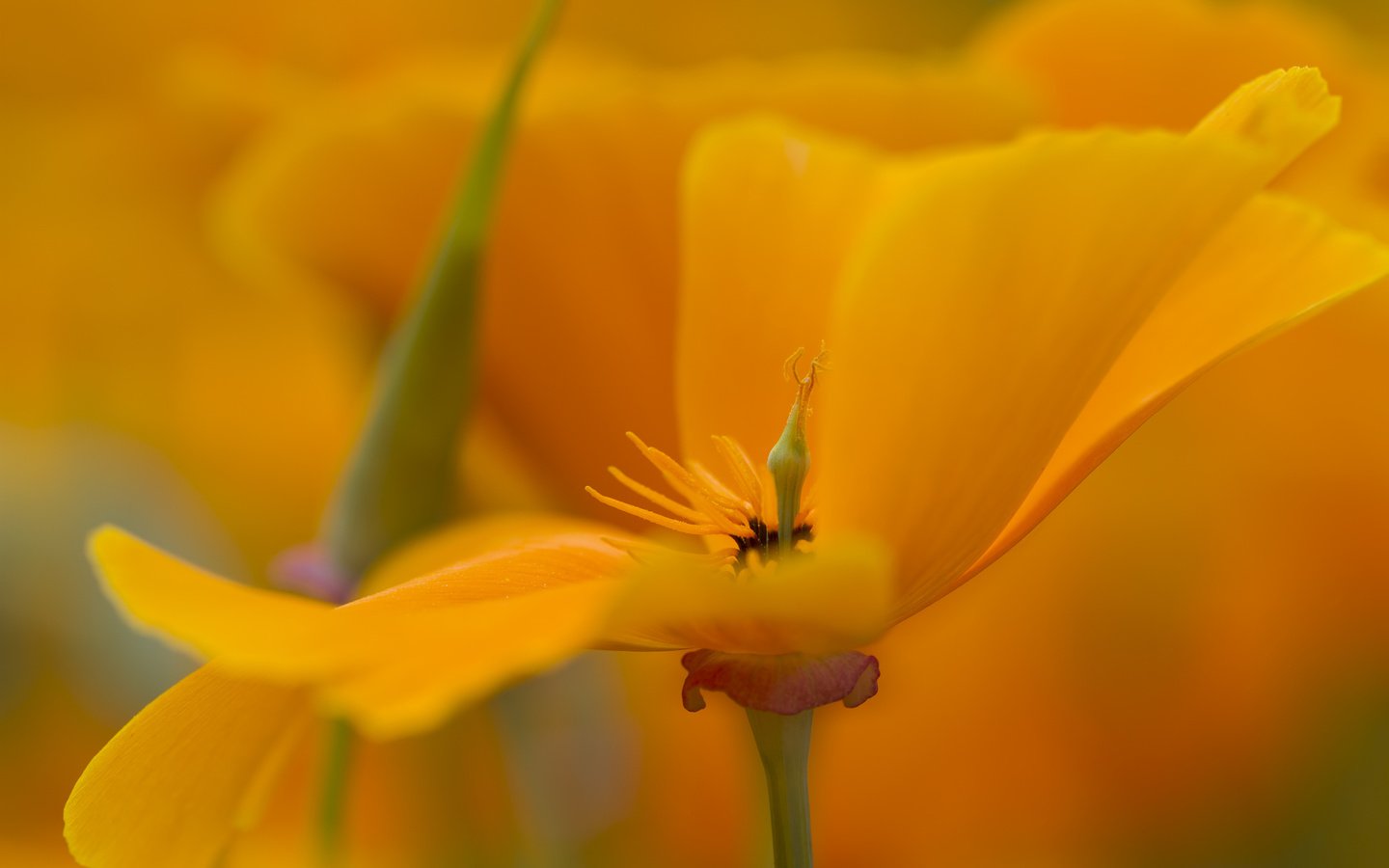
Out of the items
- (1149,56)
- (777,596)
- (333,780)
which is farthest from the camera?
(1149,56)

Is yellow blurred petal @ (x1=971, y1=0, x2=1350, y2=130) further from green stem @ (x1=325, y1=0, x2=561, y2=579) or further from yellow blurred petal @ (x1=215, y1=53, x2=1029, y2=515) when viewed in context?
green stem @ (x1=325, y1=0, x2=561, y2=579)

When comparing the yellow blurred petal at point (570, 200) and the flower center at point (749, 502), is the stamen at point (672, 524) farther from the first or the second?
the yellow blurred petal at point (570, 200)

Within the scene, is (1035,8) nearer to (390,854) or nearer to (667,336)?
(667,336)

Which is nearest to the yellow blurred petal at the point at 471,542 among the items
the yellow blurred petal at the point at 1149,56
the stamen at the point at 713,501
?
the stamen at the point at 713,501

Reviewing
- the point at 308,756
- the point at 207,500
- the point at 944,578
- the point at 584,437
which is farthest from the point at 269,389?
the point at 944,578

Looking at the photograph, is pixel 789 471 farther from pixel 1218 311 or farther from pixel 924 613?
pixel 924 613

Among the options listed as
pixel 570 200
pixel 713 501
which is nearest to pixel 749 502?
pixel 713 501
